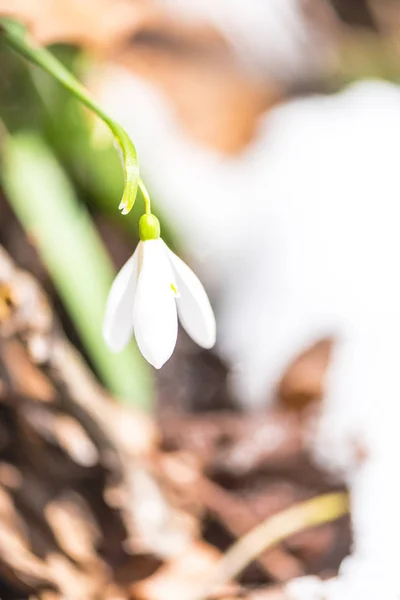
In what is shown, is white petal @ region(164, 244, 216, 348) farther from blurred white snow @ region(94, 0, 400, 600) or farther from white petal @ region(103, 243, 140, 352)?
blurred white snow @ region(94, 0, 400, 600)

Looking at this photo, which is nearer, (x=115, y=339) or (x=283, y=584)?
(x=115, y=339)

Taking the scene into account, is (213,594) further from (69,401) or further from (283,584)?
(69,401)

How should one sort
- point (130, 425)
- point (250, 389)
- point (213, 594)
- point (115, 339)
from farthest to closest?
point (250, 389), point (130, 425), point (213, 594), point (115, 339)

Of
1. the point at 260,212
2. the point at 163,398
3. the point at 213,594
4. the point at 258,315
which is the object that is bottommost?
the point at 213,594

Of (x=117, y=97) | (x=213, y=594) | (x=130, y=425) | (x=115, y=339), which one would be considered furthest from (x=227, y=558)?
(x=117, y=97)

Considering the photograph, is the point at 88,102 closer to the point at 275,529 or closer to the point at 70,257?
the point at 70,257

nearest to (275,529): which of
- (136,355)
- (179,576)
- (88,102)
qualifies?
(179,576)

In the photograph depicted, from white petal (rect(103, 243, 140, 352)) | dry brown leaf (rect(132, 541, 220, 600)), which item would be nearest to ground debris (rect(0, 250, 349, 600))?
dry brown leaf (rect(132, 541, 220, 600))
